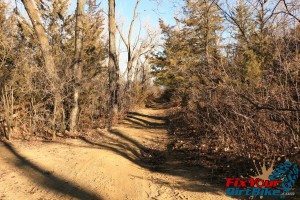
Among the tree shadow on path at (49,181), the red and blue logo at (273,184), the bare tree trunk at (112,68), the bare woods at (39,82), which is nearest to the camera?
the red and blue logo at (273,184)

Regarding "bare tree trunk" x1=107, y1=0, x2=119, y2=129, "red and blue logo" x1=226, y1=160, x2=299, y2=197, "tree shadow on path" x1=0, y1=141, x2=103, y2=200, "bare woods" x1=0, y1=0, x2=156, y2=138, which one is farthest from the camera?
"bare tree trunk" x1=107, y1=0, x2=119, y2=129

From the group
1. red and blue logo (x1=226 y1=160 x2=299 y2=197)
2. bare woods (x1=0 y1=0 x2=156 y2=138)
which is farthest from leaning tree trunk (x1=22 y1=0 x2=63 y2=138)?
red and blue logo (x1=226 y1=160 x2=299 y2=197)

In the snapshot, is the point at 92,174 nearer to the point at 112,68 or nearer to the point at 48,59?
the point at 48,59

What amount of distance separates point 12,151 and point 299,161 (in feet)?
25.4

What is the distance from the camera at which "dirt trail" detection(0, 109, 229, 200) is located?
7.95 m

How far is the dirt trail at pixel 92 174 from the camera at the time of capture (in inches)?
313

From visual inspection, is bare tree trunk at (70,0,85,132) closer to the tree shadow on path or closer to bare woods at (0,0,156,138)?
bare woods at (0,0,156,138)

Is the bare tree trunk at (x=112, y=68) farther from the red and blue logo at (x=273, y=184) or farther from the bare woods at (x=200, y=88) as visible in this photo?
the red and blue logo at (x=273, y=184)

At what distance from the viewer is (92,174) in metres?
9.11

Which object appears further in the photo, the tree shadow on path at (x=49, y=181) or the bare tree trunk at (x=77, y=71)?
the bare tree trunk at (x=77, y=71)

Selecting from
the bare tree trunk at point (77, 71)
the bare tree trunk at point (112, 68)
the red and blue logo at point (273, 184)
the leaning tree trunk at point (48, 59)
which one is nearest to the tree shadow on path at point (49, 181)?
the red and blue logo at point (273, 184)

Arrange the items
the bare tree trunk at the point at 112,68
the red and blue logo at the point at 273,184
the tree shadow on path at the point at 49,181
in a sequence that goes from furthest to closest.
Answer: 1. the bare tree trunk at the point at 112,68
2. the tree shadow on path at the point at 49,181
3. the red and blue logo at the point at 273,184

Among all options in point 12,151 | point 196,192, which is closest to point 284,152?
point 196,192

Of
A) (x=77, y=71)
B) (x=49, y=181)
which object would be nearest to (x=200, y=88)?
(x=77, y=71)
